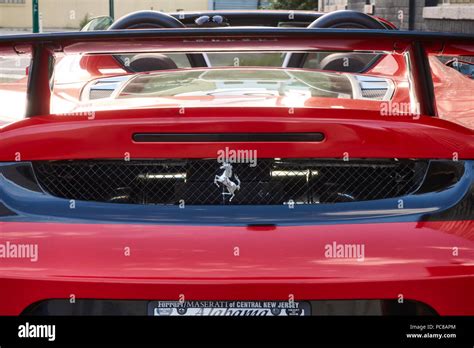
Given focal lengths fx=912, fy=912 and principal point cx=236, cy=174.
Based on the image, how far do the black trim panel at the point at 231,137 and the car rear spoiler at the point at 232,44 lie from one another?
31 centimetres

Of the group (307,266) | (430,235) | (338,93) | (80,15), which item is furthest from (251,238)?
(80,15)

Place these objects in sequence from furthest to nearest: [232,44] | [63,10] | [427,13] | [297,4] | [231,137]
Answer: [63,10]
[297,4]
[427,13]
[232,44]
[231,137]

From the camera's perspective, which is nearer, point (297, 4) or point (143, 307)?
point (143, 307)

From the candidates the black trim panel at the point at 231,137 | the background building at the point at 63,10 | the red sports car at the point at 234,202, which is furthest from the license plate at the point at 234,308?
the background building at the point at 63,10

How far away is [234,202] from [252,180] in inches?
3.4

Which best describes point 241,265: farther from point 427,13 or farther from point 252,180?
point 427,13

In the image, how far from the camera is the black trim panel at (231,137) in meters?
2.54

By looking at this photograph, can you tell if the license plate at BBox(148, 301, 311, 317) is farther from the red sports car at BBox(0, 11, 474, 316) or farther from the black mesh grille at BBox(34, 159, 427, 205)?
the black mesh grille at BBox(34, 159, 427, 205)

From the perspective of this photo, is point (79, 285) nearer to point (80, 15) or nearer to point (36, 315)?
point (36, 315)

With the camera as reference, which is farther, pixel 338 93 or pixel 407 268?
pixel 338 93

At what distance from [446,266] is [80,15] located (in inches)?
2231

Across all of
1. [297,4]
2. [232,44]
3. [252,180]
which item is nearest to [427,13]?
[232,44]

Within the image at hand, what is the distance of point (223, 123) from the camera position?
100 inches

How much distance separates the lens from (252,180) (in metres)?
2.62
